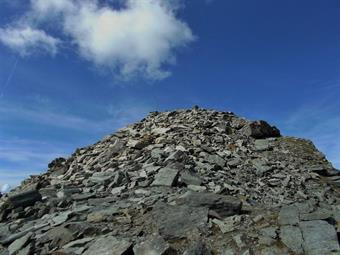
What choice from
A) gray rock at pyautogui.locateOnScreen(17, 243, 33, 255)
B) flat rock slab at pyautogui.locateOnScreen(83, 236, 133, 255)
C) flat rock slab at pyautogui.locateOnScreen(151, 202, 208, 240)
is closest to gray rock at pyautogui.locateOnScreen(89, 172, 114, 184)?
flat rock slab at pyautogui.locateOnScreen(151, 202, 208, 240)

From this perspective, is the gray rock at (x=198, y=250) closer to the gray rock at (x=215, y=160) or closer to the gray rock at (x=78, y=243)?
Result: the gray rock at (x=78, y=243)

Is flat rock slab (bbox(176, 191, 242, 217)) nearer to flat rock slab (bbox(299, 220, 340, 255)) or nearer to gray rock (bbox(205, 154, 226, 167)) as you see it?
flat rock slab (bbox(299, 220, 340, 255))

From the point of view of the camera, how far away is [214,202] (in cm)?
1698

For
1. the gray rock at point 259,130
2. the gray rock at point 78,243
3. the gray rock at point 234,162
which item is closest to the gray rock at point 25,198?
the gray rock at point 78,243

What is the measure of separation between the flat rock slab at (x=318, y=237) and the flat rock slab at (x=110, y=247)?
5923mm

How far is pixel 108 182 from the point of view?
21.4 m

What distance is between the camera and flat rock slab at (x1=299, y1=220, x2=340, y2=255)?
1354cm

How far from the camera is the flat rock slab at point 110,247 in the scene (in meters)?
13.9

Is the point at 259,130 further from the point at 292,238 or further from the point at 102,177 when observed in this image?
the point at 292,238

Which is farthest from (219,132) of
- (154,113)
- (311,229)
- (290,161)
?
(311,229)

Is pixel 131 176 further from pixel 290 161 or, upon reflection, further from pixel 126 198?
pixel 290 161

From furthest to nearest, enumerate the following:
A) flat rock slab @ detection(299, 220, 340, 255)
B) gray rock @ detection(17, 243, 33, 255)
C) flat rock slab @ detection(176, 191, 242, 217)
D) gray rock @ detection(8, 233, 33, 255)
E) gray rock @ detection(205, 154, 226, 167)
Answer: gray rock @ detection(205, 154, 226, 167) → flat rock slab @ detection(176, 191, 242, 217) → gray rock @ detection(8, 233, 33, 255) → gray rock @ detection(17, 243, 33, 255) → flat rock slab @ detection(299, 220, 340, 255)

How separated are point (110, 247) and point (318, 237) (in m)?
7.08

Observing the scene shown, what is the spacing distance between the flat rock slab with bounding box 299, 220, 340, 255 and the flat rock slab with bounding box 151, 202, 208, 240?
3513 millimetres
